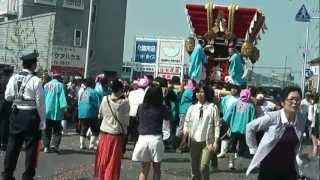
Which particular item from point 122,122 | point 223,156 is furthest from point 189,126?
point 223,156

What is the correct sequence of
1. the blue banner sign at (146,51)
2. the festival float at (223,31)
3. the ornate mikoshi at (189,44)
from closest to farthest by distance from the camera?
the festival float at (223,31)
the ornate mikoshi at (189,44)
the blue banner sign at (146,51)

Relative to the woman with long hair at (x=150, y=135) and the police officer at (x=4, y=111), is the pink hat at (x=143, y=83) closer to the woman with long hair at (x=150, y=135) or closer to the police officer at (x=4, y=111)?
the police officer at (x=4, y=111)

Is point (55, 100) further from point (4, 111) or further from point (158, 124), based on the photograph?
point (158, 124)

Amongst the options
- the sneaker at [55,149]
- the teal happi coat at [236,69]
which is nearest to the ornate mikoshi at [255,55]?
the teal happi coat at [236,69]

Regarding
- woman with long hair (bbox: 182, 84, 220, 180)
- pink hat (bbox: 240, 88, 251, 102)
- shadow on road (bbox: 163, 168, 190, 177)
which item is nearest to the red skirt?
woman with long hair (bbox: 182, 84, 220, 180)

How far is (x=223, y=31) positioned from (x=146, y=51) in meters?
2.98

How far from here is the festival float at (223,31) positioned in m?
23.9

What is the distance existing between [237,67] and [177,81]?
280 centimetres

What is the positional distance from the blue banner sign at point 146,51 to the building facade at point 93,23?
31009 mm

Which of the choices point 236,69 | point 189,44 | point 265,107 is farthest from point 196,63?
point 265,107

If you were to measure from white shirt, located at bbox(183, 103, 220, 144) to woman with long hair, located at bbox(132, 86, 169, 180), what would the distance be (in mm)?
687

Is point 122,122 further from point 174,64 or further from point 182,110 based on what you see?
point 174,64

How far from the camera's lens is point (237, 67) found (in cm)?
2220

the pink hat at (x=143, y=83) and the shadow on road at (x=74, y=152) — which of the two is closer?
the pink hat at (x=143, y=83)
